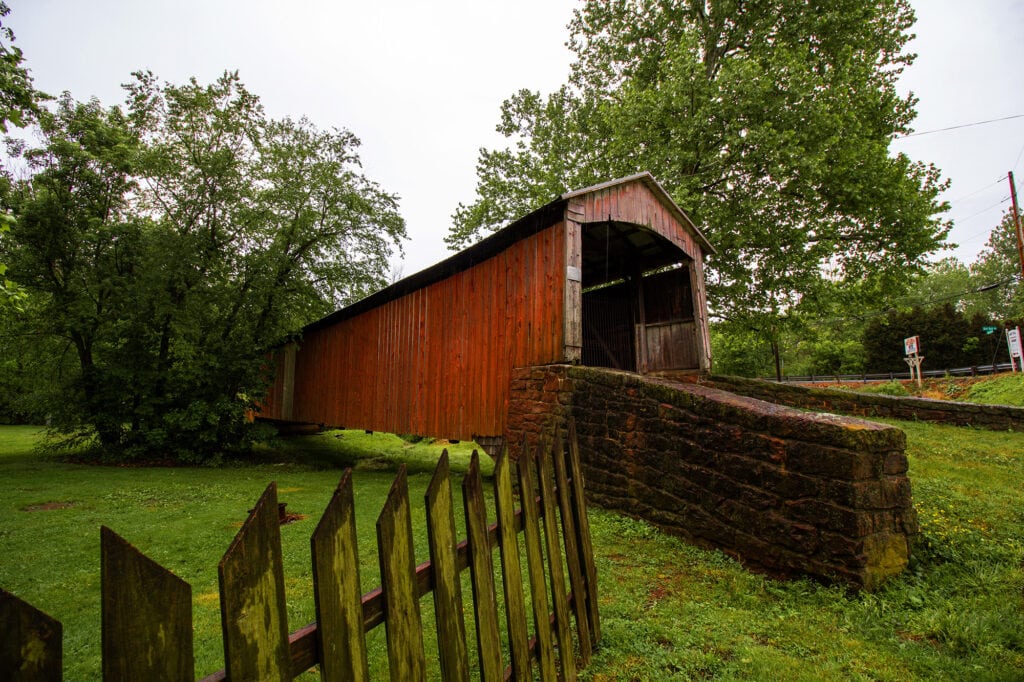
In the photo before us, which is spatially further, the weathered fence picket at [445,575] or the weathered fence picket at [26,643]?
the weathered fence picket at [445,575]

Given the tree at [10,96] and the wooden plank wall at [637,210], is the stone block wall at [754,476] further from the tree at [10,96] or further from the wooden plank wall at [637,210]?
the tree at [10,96]

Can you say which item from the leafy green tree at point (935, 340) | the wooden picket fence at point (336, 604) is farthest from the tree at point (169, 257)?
the leafy green tree at point (935, 340)

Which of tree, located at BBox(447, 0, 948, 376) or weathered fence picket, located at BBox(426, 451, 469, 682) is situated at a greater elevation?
tree, located at BBox(447, 0, 948, 376)

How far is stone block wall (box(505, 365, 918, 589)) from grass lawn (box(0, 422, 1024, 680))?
0.73 feet

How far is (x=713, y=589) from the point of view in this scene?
153 inches

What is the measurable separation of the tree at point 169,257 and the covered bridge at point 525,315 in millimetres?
2500

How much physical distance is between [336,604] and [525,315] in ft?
22.1

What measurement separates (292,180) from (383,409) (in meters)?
7.32

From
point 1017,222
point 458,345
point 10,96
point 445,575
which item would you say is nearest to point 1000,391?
point 1017,222

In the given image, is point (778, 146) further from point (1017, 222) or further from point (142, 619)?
point (1017, 222)

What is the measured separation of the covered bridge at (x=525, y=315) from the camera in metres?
7.61

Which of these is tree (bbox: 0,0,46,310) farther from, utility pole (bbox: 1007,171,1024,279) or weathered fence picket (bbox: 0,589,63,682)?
utility pole (bbox: 1007,171,1024,279)

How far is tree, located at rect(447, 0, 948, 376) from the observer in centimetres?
1170

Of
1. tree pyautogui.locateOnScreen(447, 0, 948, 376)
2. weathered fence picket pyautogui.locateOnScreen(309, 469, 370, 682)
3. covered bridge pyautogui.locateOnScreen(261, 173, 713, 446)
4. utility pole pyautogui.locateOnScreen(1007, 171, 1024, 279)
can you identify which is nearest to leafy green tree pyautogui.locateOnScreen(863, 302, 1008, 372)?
utility pole pyautogui.locateOnScreen(1007, 171, 1024, 279)
